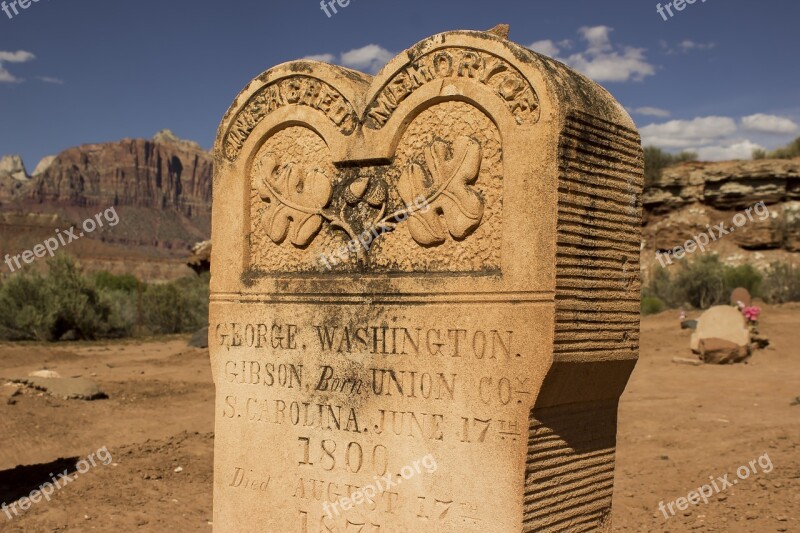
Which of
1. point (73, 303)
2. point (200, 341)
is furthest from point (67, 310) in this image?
point (200, 341)

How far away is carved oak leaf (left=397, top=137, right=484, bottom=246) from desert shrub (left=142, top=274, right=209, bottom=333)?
20697 mm

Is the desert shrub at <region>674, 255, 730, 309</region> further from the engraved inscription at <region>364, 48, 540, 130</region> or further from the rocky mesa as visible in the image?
the engraved inscription at <region>364, 48, 540, 130</region>

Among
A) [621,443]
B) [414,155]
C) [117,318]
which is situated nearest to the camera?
[414,155]

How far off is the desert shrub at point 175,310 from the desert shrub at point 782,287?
15221mm

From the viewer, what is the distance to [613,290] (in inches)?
143

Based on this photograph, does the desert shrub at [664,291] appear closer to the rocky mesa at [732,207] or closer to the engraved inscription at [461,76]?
the rocky mesa at [732,207]

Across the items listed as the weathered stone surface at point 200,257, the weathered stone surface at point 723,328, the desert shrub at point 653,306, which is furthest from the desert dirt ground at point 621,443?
the weathered stone surface at point 200,257

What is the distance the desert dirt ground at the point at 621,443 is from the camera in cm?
605

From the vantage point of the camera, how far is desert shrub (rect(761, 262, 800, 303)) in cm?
2212

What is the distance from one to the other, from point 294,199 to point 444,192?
95cm

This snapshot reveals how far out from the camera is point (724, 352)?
→ 13758mm

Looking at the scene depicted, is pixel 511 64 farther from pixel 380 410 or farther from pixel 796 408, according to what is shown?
pixel 796 408

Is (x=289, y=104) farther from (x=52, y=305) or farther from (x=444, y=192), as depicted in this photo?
(x=52, y=305)

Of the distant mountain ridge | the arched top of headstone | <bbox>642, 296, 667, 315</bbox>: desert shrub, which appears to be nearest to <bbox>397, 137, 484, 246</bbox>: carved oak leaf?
the arched top of headstone
